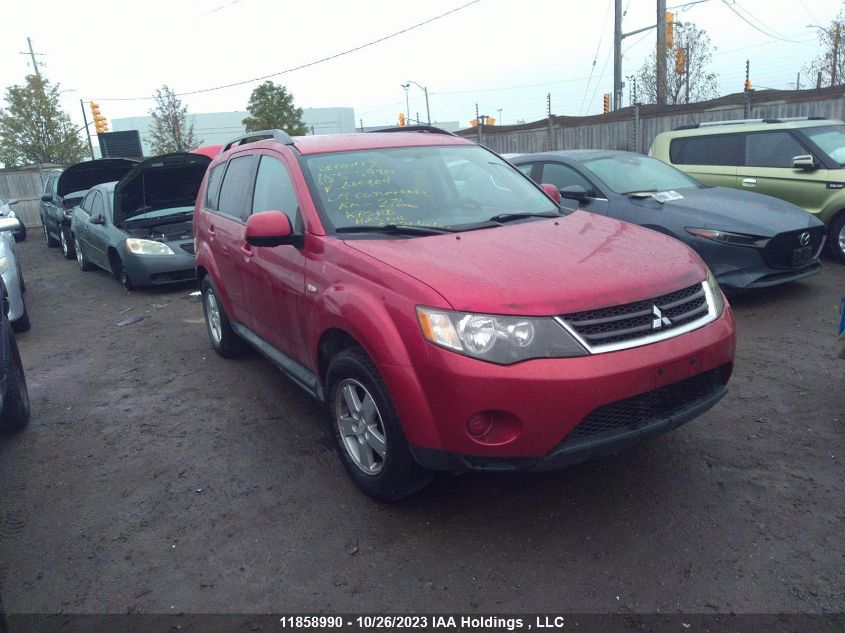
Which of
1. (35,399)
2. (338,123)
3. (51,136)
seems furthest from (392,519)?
(338,123)

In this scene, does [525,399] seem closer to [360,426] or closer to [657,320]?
[657,320]

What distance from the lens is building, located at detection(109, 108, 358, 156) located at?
71.9m

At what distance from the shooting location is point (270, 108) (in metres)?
35.8

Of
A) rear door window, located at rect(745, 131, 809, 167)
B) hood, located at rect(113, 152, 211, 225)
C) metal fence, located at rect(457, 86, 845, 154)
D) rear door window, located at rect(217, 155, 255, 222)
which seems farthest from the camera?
metal fence, located at rect(457, 86, 845, 154)

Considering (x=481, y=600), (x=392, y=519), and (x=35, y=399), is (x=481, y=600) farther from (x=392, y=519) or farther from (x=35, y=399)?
(x=35, y=399)

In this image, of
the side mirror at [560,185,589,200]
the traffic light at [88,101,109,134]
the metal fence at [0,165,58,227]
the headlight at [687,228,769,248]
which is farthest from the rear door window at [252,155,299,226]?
the traffic light at [88,101,109,134]

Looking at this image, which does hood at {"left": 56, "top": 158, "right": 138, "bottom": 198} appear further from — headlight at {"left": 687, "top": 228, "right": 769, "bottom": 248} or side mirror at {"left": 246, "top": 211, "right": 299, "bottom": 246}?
headlight at {"left": 687, "top": 228, "right": 769, "bottom": 248}

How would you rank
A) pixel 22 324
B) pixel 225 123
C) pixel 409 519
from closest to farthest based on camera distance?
1. pixel 409 519
2. pixel 22 324
3. pixel 225 123

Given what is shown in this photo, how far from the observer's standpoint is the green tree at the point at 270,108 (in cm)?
3572

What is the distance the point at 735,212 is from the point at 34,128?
35.0 m

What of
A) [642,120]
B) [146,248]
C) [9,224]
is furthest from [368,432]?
[642,120]

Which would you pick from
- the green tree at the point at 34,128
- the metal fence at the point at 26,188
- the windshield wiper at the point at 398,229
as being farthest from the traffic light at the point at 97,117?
the windshield wiper at the point at 398,229

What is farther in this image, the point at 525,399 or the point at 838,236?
the point at 838,236

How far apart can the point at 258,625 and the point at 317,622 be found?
0.78 ft
